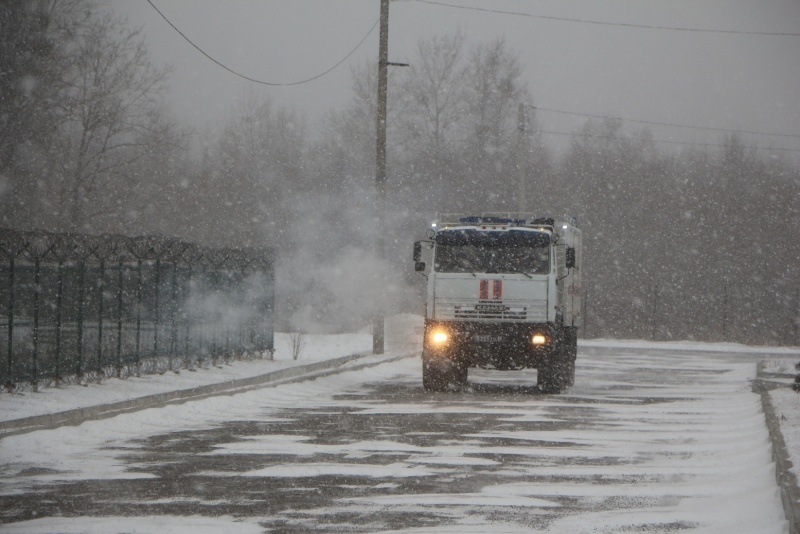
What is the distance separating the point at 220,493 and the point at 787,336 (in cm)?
4252

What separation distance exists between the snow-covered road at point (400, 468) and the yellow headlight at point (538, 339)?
1366mm

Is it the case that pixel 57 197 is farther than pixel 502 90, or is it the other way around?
pixel 502 90

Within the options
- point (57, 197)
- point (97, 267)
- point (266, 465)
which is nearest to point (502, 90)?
point (57, 197)

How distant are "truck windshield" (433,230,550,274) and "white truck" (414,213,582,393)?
0.02 meters

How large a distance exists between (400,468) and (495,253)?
10.2 meters

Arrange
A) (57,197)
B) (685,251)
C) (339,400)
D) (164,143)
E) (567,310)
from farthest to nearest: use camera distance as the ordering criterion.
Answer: (685,251) < (164,143) < (57,197) < (567,310) < (339,400)

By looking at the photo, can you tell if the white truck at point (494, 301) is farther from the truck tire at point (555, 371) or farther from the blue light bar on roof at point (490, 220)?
the blue light bar on roof at point (490, 220)

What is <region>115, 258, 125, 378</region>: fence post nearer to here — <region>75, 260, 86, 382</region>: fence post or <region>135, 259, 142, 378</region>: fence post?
<region>135, 259, 142, 378</region>: fence post

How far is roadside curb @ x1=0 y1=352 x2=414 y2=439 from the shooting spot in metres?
13.5

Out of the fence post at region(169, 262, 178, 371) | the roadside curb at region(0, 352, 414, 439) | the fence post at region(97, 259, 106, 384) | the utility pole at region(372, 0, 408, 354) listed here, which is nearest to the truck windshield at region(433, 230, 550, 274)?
the roadside curb at region(0, 352, 414, 439)

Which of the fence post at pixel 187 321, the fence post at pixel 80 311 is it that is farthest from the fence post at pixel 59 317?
the fence post at pixel 187 321

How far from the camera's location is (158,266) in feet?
69.8

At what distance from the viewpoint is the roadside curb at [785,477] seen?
7509 millimetres

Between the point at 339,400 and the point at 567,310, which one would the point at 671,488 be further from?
the point at 567,310
